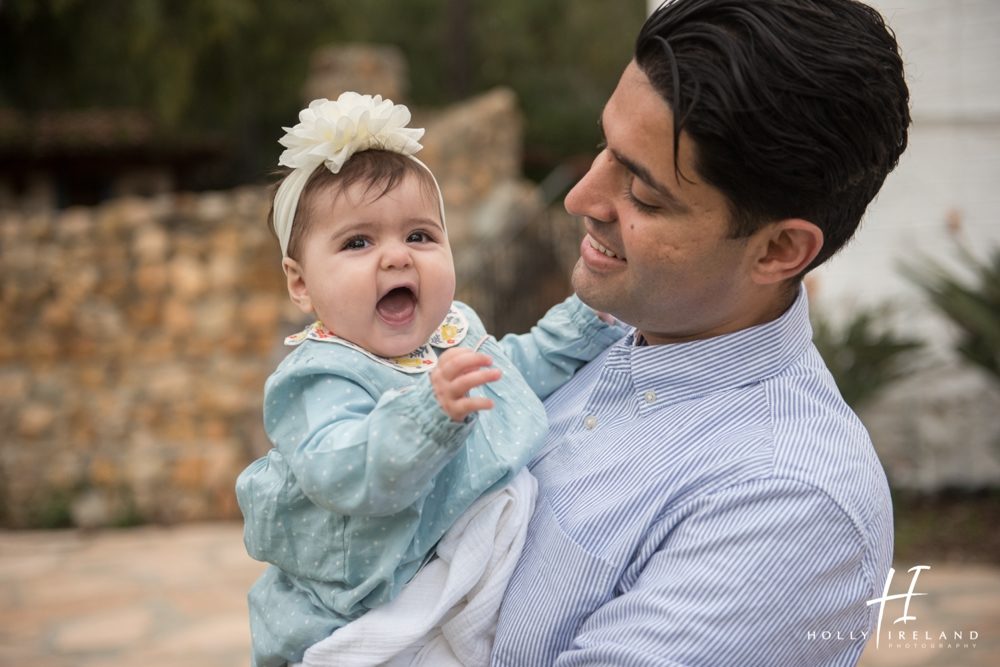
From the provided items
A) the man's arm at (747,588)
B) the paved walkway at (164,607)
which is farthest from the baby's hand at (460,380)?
the paved walkway at (164,607)

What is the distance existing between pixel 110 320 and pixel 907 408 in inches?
225

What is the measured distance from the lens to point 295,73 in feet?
46.7

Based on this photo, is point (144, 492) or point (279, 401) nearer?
point (279, 401)

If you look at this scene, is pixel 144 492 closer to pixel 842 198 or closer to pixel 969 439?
pixel 969 439

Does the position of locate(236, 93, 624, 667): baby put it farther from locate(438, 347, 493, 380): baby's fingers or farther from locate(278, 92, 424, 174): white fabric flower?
locate(438, 347, 493, 380): baby's fingers

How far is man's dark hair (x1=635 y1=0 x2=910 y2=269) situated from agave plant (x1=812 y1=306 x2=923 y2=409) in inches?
158

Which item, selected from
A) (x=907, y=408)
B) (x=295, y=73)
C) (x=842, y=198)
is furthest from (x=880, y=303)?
(x=295, y=73)

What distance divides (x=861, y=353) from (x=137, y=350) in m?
5.27

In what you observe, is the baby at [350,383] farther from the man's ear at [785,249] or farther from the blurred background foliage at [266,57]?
the blurred background foliage at [266,57]

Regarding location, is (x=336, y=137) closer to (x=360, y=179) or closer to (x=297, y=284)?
(x=360, y=179)

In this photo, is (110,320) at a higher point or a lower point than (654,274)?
higher

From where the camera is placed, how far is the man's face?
1.77 meters

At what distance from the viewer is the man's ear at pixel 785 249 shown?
1.81 metres

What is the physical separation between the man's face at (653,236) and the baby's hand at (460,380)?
0.42 meters
